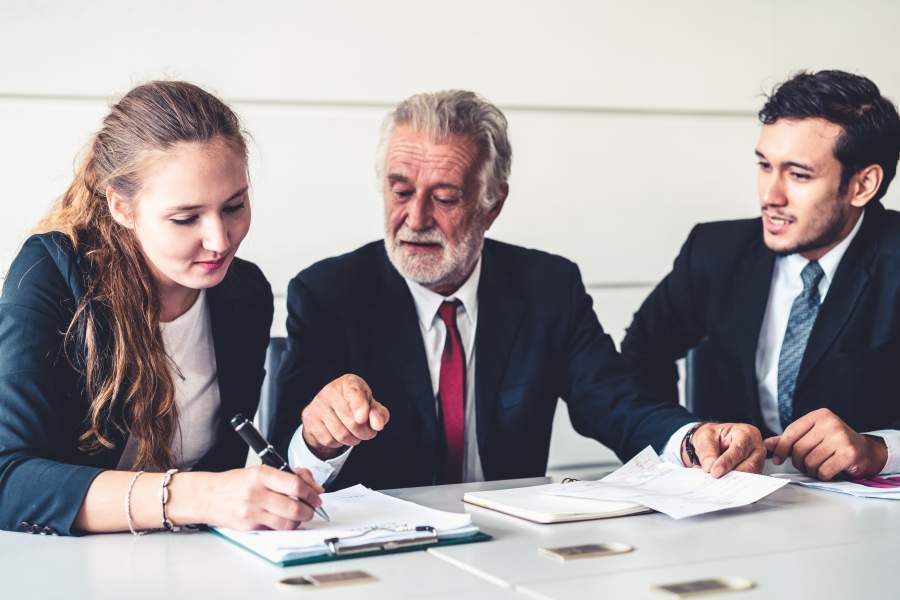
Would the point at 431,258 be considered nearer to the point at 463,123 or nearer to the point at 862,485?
the point at 463,123

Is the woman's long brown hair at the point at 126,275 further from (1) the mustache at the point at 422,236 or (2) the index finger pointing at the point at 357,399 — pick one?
(1) the mustache at the point at 422,236

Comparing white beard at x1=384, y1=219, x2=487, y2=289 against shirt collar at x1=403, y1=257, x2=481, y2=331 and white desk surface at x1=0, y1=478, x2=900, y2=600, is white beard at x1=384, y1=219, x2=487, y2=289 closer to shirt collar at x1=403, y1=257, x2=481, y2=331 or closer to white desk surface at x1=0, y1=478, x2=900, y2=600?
shirt collar at x1=403, y1=257, x2=481, y2=331

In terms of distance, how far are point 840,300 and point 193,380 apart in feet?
5.20

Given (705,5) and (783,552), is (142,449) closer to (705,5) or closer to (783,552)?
(783,552)

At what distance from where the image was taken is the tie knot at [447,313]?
2.32 metres

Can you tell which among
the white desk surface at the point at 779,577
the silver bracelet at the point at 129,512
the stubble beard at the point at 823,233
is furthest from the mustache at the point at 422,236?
the white desk surface at the point at 779,577

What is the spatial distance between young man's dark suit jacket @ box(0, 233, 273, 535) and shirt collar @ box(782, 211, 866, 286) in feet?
5.19

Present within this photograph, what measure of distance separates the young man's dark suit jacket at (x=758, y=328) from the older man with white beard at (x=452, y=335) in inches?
15.6

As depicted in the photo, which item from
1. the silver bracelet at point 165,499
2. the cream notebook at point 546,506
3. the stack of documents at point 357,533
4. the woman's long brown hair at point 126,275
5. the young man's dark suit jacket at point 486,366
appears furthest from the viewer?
the young man's dark suit jacket at point 486,366

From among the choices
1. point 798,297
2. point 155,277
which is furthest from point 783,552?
point 798,297

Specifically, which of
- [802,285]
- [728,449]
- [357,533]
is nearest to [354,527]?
[357,533]

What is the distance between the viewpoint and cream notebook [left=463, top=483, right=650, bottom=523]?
1.53 m

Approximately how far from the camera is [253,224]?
9.62 ft

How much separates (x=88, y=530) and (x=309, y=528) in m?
0.31
